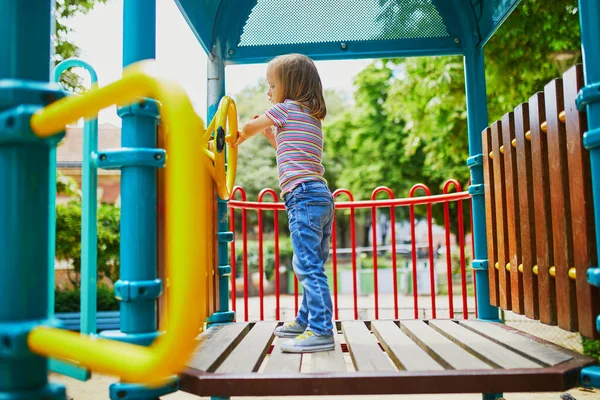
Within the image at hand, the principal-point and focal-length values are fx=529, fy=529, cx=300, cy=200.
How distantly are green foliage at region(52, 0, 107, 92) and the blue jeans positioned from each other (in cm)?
536

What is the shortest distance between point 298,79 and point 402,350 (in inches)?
54.6

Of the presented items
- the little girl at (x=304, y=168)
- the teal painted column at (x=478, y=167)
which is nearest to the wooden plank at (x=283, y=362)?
the little girl at (x=304, y=168)

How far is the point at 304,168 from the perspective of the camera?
260cm

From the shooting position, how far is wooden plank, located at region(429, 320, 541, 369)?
6.67 feet

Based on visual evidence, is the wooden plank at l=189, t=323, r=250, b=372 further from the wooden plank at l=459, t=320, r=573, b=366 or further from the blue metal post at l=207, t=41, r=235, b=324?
the wooden plank at l=459, t=320, r=573, b=366

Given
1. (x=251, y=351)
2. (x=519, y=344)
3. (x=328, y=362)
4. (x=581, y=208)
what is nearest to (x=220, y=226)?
(x=251, y=351)

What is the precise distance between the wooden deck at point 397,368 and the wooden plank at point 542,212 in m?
0.20

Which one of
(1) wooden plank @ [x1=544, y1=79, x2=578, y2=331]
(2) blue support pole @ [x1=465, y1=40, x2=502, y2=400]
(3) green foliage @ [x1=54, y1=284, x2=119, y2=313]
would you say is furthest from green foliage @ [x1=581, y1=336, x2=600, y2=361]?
(3) green foliage @ [x1=54, y1=284, x2=119, y2=313]

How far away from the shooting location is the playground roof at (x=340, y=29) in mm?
3842

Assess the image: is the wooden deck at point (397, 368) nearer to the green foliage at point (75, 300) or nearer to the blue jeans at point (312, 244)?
the blue jeans at point (312, 244)

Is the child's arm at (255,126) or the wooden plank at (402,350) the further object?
the child's arm at (255,126)

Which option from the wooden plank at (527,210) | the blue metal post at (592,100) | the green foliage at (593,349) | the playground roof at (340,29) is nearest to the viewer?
the blue metal post at (592,100)

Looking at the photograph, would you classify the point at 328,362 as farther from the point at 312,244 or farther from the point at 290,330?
the point at 290,330

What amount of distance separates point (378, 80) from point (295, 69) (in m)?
16.4
